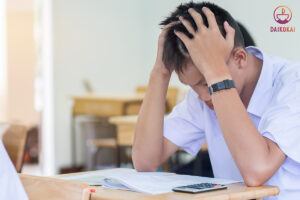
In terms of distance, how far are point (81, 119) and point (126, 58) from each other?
0.97 meters

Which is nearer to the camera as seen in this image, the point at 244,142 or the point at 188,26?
the point at 244,142

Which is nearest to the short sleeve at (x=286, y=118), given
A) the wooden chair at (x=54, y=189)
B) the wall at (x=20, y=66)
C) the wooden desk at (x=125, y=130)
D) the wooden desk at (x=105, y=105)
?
the wooden chair at (x=54, y=189)

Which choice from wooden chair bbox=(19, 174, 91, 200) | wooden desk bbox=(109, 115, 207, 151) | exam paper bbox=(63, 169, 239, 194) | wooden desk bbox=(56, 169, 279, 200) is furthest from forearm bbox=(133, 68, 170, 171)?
wooden desk bbox=(109, 115, 207, 151)

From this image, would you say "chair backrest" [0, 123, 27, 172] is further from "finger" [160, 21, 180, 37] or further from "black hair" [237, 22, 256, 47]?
"black hair" [237, 22, 256, 47]

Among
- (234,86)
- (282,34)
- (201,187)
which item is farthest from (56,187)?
(282,34)

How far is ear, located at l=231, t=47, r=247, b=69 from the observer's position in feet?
4.29

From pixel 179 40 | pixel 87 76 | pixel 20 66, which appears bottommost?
pixel 20 66

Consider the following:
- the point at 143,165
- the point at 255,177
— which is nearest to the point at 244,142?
the point at 255,177

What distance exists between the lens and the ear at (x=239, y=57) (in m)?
1.31

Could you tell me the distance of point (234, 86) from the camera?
1.24 metres

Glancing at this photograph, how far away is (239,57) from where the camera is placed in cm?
132

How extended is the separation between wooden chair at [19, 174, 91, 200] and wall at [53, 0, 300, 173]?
4.48 m

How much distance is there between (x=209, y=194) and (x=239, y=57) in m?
0.41

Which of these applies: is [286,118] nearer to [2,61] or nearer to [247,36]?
[247,36]
